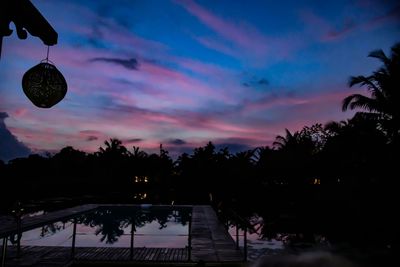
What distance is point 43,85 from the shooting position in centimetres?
409

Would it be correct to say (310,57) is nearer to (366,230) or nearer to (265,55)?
(265,55)

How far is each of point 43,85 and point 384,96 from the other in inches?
696

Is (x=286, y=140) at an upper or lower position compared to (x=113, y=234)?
upper

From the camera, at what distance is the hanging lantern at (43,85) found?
405 cm

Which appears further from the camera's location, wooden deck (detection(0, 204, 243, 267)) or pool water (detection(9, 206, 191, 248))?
pool water (detection(9, 206, 191, 248))

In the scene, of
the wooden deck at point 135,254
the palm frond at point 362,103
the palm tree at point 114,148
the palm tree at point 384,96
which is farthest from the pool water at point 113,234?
the palm tree at point 114,148

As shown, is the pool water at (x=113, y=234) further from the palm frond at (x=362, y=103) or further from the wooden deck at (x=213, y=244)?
the palm frond at (x=362, y=103)

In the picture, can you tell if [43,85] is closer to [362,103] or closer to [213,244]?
[213,244]

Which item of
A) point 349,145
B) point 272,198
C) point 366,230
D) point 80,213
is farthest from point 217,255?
point 272,198

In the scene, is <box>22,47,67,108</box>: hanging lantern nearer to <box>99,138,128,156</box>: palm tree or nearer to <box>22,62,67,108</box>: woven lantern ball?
<box>22,62,67,108</box>: woven lantern ball

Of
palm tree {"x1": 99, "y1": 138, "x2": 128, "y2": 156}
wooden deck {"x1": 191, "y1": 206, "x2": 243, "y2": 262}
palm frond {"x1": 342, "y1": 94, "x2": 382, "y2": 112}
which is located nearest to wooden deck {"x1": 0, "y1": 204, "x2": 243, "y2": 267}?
→ wooden deck {"x1": 191, "y1": 206, "x2": 243, "y2": 262}

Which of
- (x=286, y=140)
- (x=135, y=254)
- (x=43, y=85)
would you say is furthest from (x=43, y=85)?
(x=286, y=140)

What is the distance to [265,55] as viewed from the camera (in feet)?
80.1

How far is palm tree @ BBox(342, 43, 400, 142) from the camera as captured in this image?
57.3 feet
